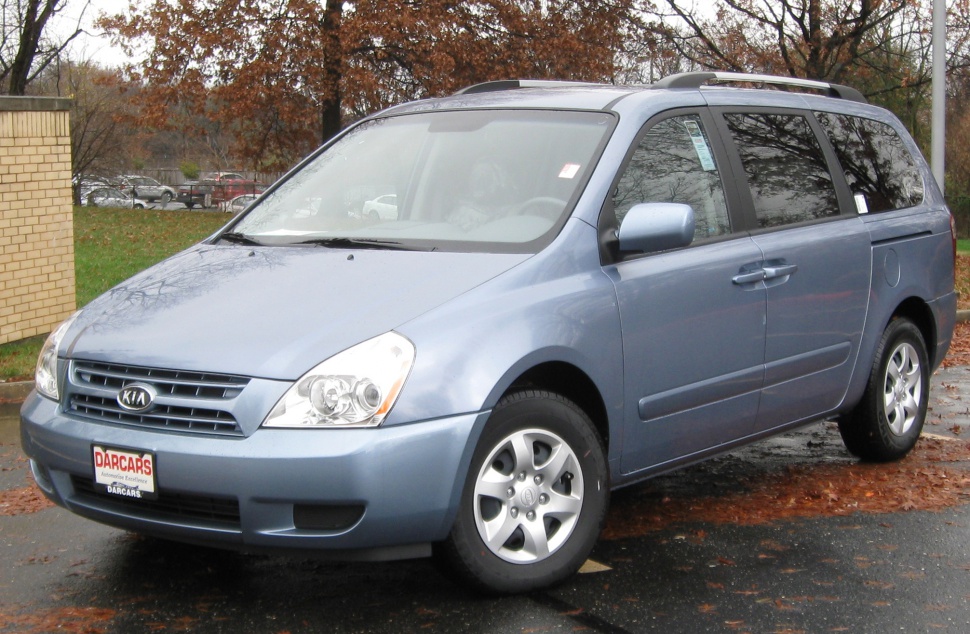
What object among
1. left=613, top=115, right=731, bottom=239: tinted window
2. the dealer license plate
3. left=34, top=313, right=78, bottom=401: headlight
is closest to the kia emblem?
the dealer license plate

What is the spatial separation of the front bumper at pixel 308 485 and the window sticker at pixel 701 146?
1851 mm

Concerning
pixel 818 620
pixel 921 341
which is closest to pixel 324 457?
pixel 818 620

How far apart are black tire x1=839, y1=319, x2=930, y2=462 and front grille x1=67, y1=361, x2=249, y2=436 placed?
3.48m

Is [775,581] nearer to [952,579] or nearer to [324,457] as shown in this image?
[952,579]

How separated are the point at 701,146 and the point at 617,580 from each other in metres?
1.90

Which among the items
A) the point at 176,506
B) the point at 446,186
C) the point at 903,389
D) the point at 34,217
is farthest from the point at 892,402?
the point at 34,217

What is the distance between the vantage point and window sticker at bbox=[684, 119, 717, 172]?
16.6ft

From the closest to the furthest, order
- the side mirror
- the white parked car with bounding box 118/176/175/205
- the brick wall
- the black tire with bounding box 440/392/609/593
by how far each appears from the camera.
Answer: the black tire with bounding box 440/392/609/593
the side mirror
the brick wall
the white parked car with bounding box 118/176/175/205

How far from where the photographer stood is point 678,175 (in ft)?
16.1

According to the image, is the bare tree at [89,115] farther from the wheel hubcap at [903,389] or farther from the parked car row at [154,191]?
the wheel hubcap at [903,389]

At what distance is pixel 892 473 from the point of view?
602 cm

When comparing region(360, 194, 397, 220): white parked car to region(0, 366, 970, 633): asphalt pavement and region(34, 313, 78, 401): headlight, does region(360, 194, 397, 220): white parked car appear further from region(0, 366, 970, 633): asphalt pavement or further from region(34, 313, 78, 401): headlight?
region(0, 366, 970, 633): asphalt pavement

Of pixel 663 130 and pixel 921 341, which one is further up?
pixel 663 130

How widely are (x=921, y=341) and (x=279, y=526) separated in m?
3.95
